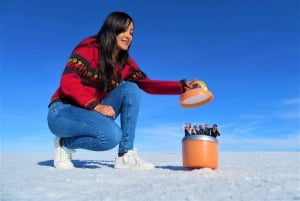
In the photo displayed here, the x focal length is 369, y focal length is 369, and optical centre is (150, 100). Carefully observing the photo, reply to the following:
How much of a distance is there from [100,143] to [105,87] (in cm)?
54

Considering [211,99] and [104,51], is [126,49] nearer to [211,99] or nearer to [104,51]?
[104,51]

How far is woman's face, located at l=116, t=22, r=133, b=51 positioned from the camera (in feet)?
10.9

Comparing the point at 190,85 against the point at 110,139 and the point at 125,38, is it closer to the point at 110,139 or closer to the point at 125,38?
the point at 125,38

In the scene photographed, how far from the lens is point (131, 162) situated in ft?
10.6

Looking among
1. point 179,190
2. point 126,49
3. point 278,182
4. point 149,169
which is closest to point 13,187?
point 179,190

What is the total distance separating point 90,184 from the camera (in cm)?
220

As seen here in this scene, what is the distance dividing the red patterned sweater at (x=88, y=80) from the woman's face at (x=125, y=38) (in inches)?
8.4

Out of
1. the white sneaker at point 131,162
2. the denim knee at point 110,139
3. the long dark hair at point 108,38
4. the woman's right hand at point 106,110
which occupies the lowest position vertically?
the white sneaker at point 131,162

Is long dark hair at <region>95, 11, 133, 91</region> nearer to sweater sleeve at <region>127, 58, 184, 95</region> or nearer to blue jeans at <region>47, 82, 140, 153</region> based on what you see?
blue jeans at <region>47, 82, 140, 153</region>

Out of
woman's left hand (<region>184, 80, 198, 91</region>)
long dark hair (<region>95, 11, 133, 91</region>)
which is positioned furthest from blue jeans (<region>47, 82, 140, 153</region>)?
woman's left hand (<region>184, 80, 198, 91</region>)

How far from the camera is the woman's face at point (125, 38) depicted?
3.33m

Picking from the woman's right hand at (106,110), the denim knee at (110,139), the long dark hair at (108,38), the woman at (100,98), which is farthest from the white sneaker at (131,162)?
the long dark hair at (108,38)

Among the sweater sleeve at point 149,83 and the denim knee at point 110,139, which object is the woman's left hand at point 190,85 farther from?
the denim knee at point 110,139

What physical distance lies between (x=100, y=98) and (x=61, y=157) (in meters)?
0.65
